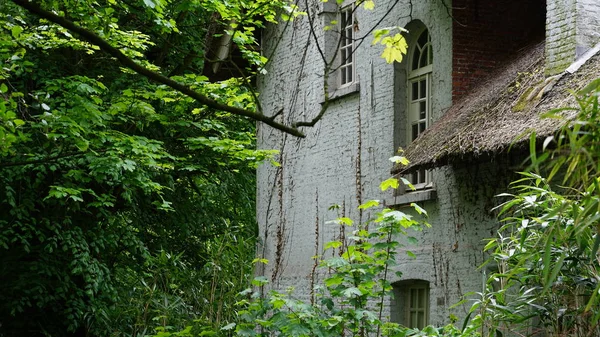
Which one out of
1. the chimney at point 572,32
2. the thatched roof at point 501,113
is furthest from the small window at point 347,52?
the chimney at point 572,32

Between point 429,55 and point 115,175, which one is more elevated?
point 429,55

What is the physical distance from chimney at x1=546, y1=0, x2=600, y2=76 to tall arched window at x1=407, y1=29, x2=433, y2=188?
265 centimetres

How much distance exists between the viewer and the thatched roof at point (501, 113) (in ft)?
30.1

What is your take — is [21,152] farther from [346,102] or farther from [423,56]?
[423,56]

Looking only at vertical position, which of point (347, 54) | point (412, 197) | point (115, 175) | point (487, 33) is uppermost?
point (347, 54)

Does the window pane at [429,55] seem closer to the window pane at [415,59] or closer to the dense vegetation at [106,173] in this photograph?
the window pane at [415,59]

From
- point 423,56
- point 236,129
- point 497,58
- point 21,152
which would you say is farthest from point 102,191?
point 497,58

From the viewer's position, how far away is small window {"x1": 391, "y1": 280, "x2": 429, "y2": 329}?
1216cm

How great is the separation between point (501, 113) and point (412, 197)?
2441 mm

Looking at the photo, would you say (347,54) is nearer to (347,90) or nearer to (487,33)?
(347,90)

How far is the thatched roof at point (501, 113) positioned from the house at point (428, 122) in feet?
0.07

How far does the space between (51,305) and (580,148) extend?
13328 mm

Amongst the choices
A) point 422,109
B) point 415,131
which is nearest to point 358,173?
point 415,131

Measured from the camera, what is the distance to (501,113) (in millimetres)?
9883
